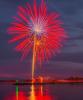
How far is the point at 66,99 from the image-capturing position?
50469 millimetres

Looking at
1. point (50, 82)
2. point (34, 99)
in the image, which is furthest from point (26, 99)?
point (50, 82)

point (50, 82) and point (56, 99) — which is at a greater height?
point (50, 82)

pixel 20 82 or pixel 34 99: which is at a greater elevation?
pixel 20 82

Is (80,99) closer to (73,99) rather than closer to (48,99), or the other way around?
(73,99)

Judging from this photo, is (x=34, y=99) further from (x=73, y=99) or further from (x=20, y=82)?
(x=20, y=82)

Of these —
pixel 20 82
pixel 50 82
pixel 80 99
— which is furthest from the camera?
pixel 50 82

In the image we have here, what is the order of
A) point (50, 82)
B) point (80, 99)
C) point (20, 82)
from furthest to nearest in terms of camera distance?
point (50, 82)
point (20, 82)
point (80, 99)

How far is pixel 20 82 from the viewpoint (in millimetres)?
136250

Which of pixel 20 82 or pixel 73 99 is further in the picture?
pixel 20 82

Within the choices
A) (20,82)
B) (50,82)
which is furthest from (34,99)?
(50,82)

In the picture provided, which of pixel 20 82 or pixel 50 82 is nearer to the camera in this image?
pixel 20 82

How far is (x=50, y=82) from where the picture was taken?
147 meters

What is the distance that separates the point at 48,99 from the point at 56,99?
1238 mm

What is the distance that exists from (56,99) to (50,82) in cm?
9683
